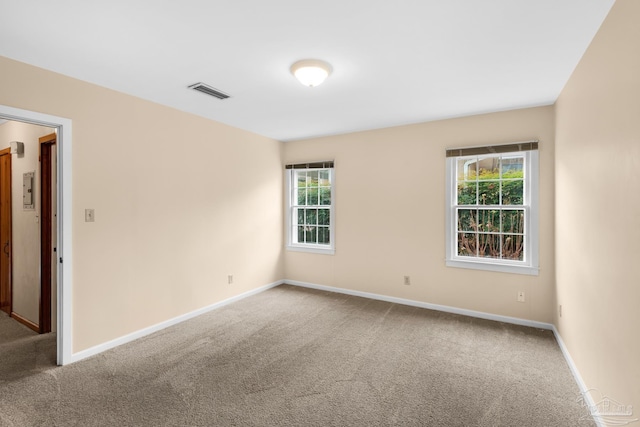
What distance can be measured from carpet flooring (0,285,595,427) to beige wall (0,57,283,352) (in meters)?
0.45

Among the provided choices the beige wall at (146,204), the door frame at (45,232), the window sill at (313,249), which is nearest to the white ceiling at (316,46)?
the beige wall at (146,204)

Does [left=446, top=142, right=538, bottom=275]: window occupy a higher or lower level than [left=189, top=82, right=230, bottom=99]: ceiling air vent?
lower

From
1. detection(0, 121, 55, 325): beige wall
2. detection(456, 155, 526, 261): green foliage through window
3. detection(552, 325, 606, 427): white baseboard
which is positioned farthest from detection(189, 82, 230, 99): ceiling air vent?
detection(552, 325, 606, 427): white baseboard

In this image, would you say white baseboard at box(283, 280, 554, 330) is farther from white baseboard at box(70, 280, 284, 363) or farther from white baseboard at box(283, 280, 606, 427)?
white baseboard at box(70, 280, 284, 363)

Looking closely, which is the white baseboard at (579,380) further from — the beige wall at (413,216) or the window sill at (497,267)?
the window sill at (497,267)

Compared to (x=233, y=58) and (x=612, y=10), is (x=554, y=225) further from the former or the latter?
(x=233, y=58)

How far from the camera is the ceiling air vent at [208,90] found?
2916 mm

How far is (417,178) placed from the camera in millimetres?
4203

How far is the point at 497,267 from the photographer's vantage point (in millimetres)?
3703

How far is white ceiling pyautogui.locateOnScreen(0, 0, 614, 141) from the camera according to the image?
181 cm

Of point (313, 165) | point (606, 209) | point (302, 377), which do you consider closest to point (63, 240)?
point (302, 377)

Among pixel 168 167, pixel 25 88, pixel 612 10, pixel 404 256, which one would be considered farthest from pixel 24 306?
Answer: pixel 612 10

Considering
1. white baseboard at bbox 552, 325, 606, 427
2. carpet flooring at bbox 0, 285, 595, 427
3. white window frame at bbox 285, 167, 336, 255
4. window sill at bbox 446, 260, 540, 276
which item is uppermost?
white window frame at bbox 285, 167, 336, 255

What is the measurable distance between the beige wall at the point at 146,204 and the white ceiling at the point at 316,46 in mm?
259
